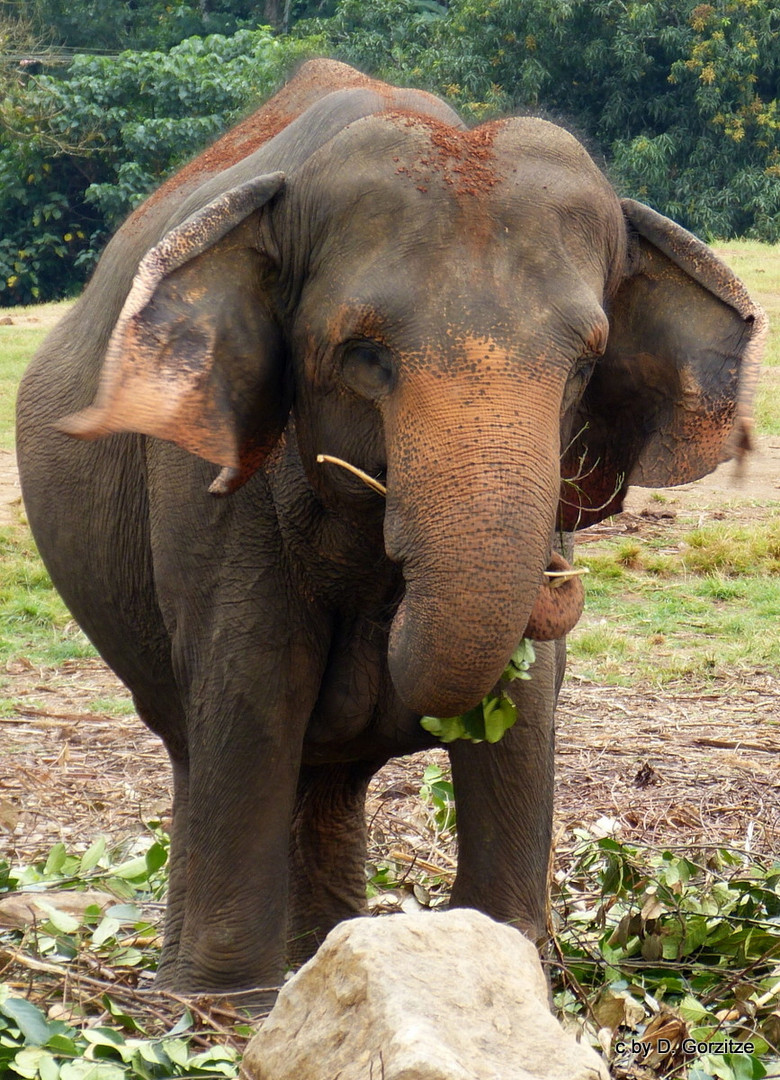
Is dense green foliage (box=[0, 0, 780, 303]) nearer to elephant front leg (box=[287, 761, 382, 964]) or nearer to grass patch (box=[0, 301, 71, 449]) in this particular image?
grass patch (box=[0, 301, 71, 449])

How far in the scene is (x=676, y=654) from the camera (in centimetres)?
672

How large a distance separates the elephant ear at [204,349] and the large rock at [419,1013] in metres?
1.00

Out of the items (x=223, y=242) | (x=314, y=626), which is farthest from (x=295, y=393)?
(x=314, y=626)

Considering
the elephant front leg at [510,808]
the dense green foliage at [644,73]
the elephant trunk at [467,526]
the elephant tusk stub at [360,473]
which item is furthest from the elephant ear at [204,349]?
the dense green foliage at [644,73]

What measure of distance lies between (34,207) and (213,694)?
1776 cm

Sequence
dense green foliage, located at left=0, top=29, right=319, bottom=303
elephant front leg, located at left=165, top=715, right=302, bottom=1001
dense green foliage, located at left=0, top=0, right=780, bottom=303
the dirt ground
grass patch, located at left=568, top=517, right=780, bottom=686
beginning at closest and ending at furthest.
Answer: elephant front leg, located at left=165, top=715, right=302, bottom=1001
the dirt ground
grass patch, located at left=568, top=517, right=780, bottom=686
dense green foliage, located at left=0, top=29, right=319, bottom=303
dense green foliage, located at left=0, top=0, right=780, bottom=303

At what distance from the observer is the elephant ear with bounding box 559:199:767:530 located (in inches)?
124

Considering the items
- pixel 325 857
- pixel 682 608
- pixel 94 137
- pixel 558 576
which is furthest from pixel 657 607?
pixel 94 137

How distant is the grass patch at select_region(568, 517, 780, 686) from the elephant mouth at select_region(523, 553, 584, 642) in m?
3.72

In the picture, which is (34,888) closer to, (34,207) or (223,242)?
Answer: (223,242)

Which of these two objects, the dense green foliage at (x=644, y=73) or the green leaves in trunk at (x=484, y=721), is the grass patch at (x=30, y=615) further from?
the dense green foliage at (x=644, y=73)

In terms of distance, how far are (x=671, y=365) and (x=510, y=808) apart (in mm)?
971

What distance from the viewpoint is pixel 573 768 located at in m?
5.39

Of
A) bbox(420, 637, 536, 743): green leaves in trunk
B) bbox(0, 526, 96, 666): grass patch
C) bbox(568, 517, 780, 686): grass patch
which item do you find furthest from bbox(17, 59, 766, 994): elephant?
bbox(0, 526, 96, 666): grass patch
